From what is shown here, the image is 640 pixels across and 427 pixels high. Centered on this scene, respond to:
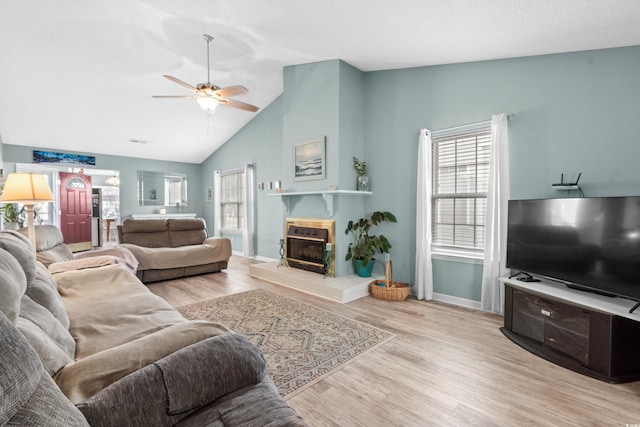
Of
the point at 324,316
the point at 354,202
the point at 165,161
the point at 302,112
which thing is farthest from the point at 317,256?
the point at 165,161

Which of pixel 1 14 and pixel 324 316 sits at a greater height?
pixel 1 14

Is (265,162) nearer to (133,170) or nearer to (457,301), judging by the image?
(133,170)

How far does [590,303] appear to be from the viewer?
215cm

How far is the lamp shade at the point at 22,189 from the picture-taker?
2.59 metres

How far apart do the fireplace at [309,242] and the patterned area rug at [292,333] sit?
83 centimetres

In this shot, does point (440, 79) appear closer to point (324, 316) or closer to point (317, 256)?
point (317, 256)

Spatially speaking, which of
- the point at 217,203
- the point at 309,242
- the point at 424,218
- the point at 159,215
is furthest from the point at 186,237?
the point at 424,218

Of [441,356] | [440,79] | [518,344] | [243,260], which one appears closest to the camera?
[441,356]

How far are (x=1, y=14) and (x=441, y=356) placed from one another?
222 inches

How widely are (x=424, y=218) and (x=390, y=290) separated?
1.02 m

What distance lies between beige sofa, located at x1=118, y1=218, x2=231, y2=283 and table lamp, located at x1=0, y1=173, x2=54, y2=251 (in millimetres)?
1833

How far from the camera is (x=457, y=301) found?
11.8ft

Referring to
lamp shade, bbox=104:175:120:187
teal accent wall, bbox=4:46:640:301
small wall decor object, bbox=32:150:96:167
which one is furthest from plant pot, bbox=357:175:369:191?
small wall decor object, bbox=32:150:96:167

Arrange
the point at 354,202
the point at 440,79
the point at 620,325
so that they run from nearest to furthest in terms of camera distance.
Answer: the point at 620,325, the point at 440,79, the point at 354,202
